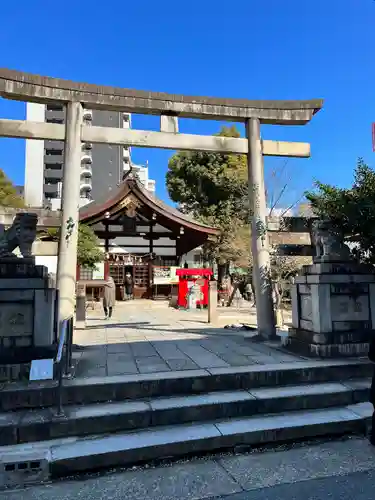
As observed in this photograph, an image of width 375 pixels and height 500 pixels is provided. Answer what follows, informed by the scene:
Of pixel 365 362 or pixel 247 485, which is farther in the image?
pixel 365 362

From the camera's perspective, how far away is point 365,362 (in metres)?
5.31

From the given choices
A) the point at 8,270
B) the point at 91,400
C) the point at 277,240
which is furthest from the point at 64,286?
the point at 277,240

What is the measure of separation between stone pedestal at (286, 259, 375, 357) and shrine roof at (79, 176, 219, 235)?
516 inches

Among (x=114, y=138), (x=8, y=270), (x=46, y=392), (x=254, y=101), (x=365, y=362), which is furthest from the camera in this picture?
(x=254, y=101)

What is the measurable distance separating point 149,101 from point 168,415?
6029 mm

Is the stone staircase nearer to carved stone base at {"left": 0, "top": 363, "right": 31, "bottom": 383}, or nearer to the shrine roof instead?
carved stone base at {"left": 0, "top": 363, "right": 31, "bottom": 383}

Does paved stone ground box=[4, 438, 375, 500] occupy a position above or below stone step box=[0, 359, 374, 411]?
below

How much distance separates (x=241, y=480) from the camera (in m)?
3.14

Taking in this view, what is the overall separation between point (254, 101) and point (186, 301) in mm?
11231

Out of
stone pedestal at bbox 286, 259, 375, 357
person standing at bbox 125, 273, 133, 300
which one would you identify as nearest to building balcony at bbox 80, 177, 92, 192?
person standing at bbox 125, 273, 133, 300

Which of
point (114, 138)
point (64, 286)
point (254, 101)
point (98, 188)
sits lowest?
point (64, 286)

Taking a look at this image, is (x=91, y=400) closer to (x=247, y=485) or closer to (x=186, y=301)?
(x=247, y=485)

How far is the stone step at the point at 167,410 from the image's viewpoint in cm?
363

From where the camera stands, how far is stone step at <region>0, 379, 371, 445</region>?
11.9 feet
